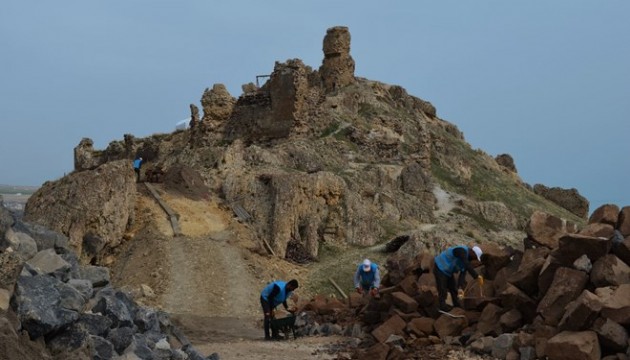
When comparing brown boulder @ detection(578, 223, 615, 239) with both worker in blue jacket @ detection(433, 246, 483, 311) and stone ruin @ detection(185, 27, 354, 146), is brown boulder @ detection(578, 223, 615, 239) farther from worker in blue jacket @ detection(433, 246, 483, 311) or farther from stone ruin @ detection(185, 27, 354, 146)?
stone ruin @ detection(185, 27, 354, 146)

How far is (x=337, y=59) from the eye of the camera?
51.1m

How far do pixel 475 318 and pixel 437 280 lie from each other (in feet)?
3.25

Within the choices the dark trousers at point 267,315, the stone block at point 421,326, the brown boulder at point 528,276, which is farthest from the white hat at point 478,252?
the dark trousers at point 267,315

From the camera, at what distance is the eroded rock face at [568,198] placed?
50625mm

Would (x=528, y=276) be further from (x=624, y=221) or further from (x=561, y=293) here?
(x=624, y=221)

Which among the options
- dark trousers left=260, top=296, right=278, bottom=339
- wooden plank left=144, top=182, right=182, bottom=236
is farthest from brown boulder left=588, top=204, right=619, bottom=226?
wooden plank left=144, top=182, right=182, bottom=236

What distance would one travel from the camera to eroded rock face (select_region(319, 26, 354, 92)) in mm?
50750

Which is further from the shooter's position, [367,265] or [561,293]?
[367,265]

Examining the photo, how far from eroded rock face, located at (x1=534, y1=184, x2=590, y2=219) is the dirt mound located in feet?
117

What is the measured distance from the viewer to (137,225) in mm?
21781

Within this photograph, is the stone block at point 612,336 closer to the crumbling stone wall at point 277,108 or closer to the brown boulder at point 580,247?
the brown boulder at point 580,247

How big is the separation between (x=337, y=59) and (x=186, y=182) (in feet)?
95.7

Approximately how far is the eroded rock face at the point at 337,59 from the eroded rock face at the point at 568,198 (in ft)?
61.6

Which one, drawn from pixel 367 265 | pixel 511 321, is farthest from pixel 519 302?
pixel 367 265
